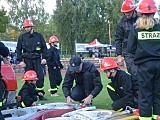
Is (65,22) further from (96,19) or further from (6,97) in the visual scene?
(6,97)

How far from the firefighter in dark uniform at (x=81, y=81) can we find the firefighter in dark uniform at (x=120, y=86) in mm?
386

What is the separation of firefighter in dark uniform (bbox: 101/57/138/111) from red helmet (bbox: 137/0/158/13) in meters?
1.46

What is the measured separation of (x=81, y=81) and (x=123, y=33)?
1.29 metres

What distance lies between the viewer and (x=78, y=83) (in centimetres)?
728

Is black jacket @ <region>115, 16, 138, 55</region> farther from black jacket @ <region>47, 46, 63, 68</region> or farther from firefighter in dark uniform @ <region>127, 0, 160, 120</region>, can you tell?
black jacket @ <region>47, 46, 63, 68</region>

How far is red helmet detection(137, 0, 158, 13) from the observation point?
484 cm

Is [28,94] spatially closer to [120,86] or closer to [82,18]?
[120,86]

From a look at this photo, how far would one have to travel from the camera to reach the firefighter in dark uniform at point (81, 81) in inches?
256

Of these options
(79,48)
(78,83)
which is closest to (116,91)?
(78,83)

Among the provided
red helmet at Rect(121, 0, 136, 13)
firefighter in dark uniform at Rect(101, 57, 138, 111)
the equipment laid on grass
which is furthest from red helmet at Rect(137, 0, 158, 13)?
the equipment laid on grass

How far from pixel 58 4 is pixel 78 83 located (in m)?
45.4

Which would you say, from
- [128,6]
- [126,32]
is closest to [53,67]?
[126,32]

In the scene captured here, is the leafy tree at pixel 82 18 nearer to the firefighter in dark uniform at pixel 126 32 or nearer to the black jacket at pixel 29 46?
the black jacket at pixel 29 46

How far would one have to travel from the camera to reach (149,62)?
191 inches
